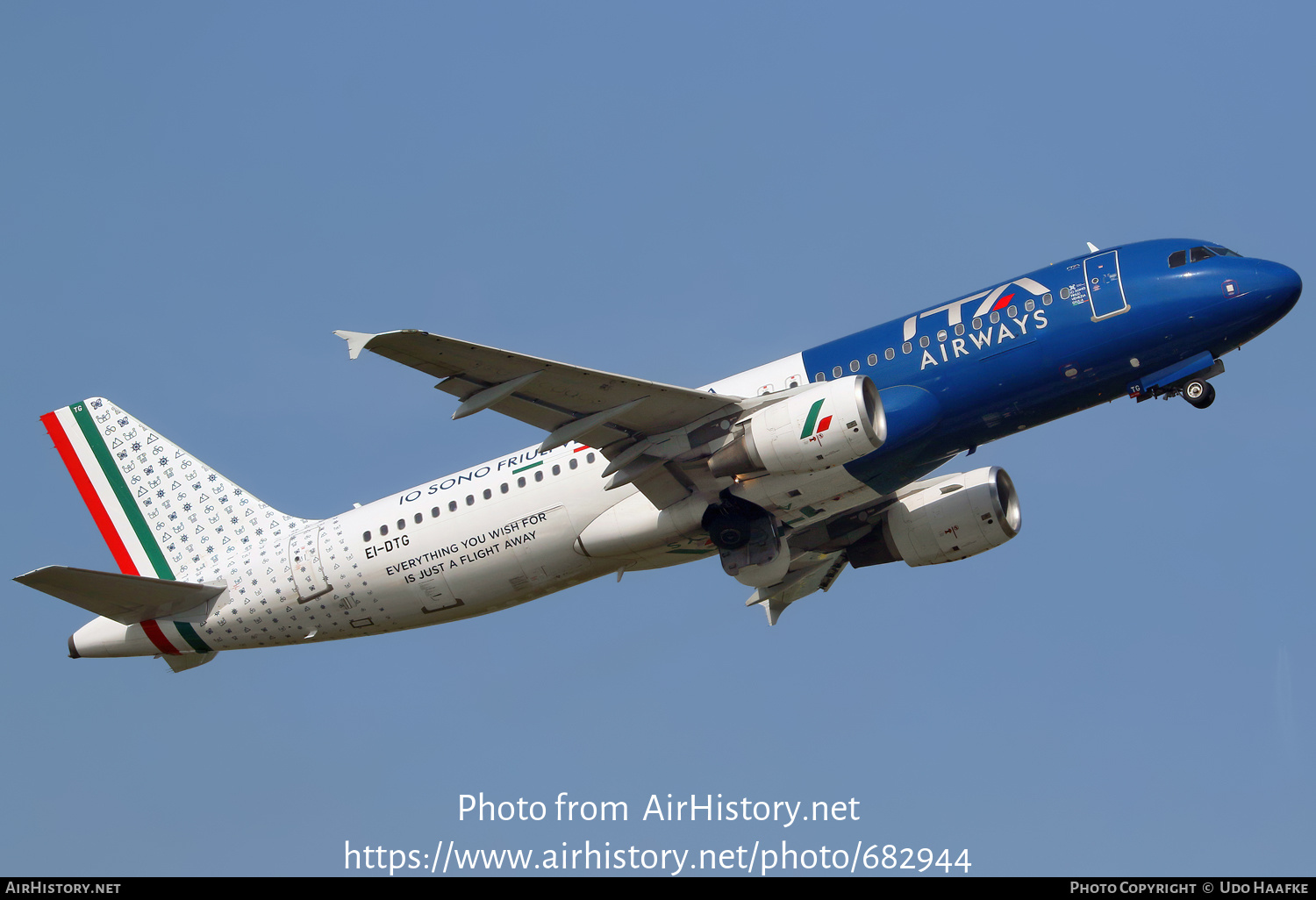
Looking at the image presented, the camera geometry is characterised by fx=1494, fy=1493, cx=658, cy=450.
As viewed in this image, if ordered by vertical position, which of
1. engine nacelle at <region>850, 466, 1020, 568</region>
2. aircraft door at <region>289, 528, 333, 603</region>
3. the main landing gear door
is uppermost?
the main landing gear door

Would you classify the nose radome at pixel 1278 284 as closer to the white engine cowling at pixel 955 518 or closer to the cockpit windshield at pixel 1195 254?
the cockpit windshield at pixel 1195 254

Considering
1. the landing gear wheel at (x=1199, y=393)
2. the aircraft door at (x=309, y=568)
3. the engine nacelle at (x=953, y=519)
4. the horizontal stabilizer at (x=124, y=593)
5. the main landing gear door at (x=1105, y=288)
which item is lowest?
the horizontal stabilizer at (x=124, y=593)

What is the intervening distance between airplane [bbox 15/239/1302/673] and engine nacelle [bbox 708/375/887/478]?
0.05m

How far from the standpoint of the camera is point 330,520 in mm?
38844

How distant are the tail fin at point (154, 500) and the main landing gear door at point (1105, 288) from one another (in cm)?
2091

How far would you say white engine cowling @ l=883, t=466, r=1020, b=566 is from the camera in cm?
3909

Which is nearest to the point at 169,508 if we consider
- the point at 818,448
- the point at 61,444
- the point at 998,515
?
the point at 61,444

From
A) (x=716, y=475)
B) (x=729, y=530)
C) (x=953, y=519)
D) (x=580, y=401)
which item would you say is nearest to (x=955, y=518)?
(x=953, y=519)

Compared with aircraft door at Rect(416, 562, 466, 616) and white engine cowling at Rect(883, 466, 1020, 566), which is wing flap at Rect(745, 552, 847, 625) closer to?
white engine cowling at Rect(883, 466, 1020, 566)

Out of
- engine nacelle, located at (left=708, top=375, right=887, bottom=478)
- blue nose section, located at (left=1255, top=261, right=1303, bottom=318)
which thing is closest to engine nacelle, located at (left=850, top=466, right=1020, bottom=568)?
engine nacelle, located at (left=708, top=375, right=887, bottom=478)

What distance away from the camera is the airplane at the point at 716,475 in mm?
32812

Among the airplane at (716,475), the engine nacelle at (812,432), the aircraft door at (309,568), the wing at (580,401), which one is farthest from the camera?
the aircraft door at (309,568)

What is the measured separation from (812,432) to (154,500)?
1970 centimetres

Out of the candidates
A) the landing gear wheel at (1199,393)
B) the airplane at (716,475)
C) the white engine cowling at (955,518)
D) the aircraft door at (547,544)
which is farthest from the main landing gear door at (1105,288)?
the aircraft door at (547,544)
